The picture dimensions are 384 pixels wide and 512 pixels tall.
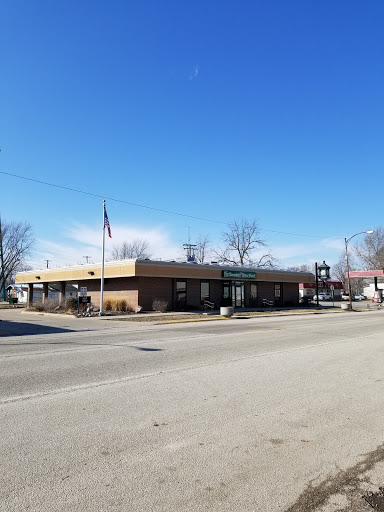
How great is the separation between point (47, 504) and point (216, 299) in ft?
111

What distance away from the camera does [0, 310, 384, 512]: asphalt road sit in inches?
129

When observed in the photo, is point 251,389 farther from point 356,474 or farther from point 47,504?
point 47,504

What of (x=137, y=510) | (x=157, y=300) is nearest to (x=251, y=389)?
(x=137, y=510)

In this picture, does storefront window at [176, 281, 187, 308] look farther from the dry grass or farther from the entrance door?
the entrance door

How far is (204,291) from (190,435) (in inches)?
1230

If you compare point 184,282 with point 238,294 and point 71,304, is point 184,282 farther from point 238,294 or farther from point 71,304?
point 71,304

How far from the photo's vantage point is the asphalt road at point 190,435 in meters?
3.28

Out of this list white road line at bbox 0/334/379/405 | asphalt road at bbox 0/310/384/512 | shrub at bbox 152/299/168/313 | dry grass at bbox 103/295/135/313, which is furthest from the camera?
dry grass at bbox 103/295/135/313

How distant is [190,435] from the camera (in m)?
4.55

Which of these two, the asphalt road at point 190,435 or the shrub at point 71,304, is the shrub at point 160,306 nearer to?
the shrub at point 71,304

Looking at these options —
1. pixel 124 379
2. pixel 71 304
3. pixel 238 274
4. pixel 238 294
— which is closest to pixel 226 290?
pixel 238 294

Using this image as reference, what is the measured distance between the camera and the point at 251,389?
6652 millimetres

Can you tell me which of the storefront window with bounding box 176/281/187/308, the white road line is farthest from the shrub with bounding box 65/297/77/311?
the white road line

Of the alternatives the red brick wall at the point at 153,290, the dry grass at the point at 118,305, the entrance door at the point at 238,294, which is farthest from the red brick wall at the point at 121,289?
the entrance door at the point at 238,294
